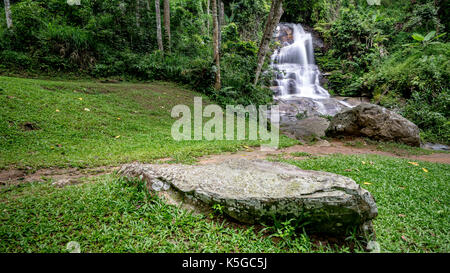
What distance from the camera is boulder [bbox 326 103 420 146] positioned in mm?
8555

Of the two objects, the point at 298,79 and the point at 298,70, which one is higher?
the point at 298,70

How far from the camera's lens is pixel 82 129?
6.18 meters

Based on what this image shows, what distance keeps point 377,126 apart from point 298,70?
12.1 metres

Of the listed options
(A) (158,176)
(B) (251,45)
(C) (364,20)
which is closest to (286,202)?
(A) (158,176)

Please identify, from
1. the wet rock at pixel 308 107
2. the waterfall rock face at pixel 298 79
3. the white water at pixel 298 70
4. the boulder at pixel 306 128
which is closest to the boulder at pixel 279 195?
the boulder at pixel 306 128

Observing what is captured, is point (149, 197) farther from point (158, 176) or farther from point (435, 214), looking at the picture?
point (435, 214)

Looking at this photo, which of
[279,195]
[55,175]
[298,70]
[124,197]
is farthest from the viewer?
[298,70]

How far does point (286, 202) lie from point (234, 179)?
77 cm

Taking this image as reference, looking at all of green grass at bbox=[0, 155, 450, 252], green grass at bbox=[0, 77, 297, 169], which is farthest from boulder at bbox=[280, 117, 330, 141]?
green grass at bbox=[0, 155, 450, 252]

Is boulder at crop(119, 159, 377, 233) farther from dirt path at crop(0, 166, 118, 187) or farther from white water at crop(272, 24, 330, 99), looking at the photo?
white water at crop(272, 24, 330, 99)

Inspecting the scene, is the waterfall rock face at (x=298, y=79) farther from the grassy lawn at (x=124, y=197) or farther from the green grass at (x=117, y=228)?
the green grass at (x=117, y=228)

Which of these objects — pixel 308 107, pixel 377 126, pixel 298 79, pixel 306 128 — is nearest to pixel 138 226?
pixel 377 126

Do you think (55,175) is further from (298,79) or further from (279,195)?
(298,79)

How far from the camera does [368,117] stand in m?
8.88
